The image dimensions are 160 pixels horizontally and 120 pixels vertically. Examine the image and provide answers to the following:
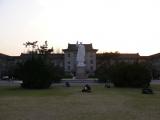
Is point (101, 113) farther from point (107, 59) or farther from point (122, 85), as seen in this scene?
point (107, 59)

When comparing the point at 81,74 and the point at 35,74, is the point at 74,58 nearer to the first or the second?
the point at 81,74

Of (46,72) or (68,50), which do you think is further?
(68,50)

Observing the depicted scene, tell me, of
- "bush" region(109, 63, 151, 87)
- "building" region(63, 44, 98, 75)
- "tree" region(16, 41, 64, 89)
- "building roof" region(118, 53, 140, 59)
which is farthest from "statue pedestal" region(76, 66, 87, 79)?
"building roof" region(118, 53, 140, 59)

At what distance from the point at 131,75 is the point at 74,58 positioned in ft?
326

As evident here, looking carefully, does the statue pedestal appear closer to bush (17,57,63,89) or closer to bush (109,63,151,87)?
bush (109,63,151,87)

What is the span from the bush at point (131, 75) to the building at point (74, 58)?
9432 centimetres

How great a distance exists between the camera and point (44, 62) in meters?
55.5

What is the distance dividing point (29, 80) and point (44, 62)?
14.3ft

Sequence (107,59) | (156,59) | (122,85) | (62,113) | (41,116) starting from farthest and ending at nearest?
(156,59) → (107,59) → (122,85) → (62,113) → (41,116)

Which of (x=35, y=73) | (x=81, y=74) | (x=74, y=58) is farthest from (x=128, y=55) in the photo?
(x=35, y=73)

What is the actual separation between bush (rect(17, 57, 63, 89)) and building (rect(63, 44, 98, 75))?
96.9 meters

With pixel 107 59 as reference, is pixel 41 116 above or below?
below

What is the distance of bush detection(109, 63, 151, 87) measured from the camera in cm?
5422

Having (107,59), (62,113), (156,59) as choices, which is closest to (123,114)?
(62,113)
